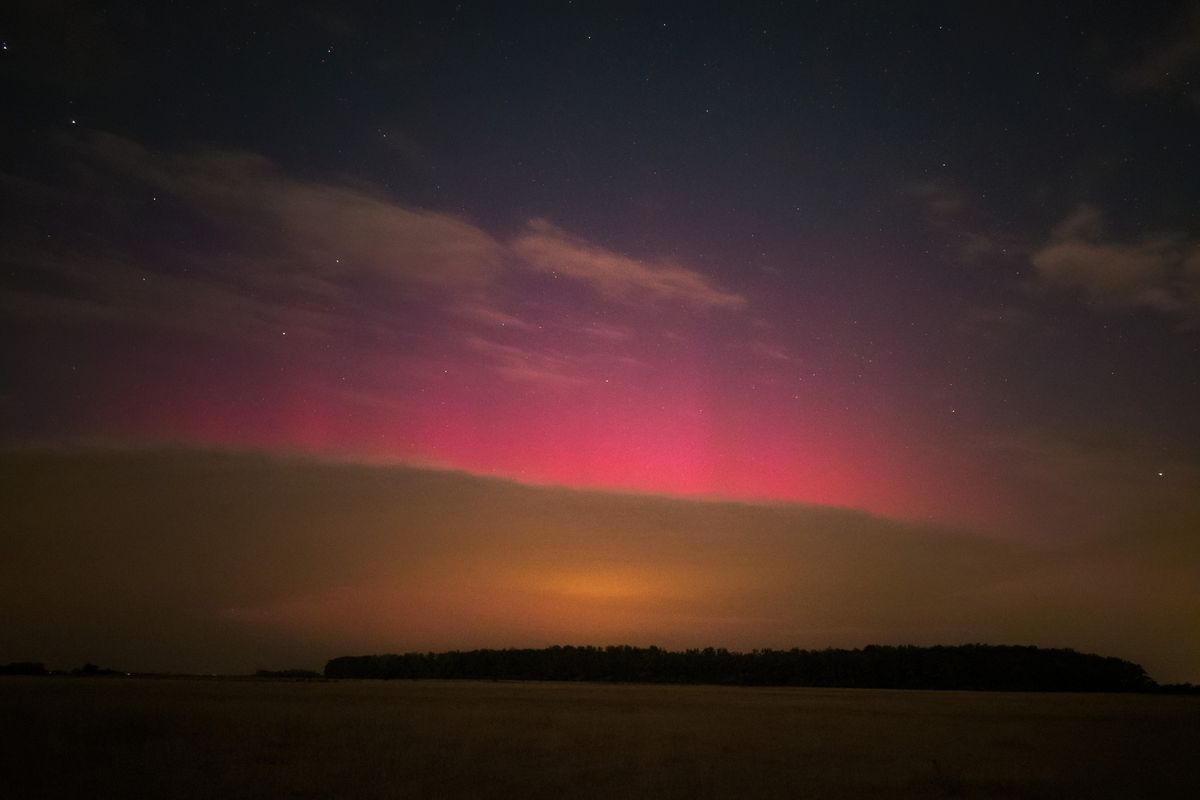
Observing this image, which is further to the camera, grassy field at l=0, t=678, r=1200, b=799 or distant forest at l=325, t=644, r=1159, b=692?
distant forest at l=325, t=644, r=1159, b=692

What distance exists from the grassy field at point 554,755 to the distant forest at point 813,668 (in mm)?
78407

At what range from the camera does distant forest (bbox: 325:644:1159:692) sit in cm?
11494

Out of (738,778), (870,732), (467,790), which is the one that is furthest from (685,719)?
(467,790)

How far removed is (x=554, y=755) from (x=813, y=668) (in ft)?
348

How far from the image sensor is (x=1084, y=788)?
2258 cm

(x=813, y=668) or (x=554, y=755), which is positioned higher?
(x=813, y=668)

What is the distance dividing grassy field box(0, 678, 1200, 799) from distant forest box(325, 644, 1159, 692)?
78407mm

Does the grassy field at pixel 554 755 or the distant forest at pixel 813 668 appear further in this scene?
the distant forest at pixel 813 668

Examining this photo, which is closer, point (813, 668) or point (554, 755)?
point (554, 755)

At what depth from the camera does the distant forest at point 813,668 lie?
11494 cm

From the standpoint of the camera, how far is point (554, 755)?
26.5 meters

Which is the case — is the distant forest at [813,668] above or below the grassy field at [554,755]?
above

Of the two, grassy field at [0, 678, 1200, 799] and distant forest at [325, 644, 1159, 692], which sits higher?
distant forest at [325, 644, 1159, 692]

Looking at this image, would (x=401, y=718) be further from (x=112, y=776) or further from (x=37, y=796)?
(x=37, y=796)
